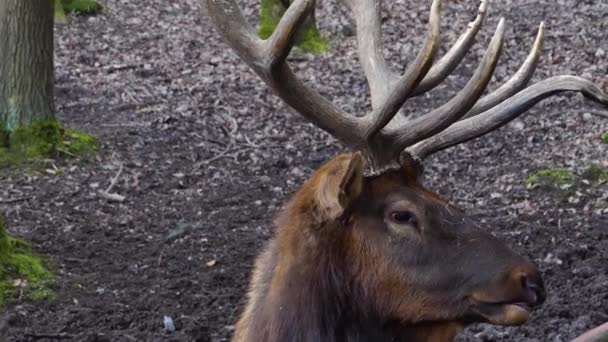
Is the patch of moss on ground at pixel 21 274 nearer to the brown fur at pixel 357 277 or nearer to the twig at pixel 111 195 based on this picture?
the twig at pixel 111 195

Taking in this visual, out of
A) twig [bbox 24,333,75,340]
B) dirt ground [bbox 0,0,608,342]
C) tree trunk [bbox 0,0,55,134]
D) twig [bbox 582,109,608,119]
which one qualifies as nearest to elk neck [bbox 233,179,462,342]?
dirt ground [bbox 0,0,608,342]

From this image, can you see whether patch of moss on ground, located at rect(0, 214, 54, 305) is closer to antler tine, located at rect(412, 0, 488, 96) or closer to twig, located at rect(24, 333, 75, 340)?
twig, located at rect(24, 333, 75, 340)

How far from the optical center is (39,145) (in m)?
9.57

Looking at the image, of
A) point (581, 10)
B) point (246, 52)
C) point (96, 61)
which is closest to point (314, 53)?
point (96, 61)

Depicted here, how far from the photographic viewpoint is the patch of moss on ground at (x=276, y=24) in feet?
41.7

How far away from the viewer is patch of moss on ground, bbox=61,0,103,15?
14.1 metres

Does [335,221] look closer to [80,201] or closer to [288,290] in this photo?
[288,290]

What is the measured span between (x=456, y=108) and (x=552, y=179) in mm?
4257

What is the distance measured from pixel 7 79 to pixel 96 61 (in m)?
2.90

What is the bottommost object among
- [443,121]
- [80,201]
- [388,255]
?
[80,201]

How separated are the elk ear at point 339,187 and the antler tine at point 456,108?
31 centimetres

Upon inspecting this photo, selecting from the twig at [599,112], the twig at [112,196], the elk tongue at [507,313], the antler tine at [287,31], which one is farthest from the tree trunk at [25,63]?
the elk tongue at [507,313]

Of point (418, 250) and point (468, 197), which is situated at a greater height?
point (418, 250)

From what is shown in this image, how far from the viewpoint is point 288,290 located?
488cm
